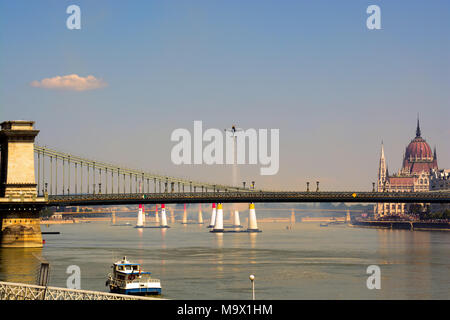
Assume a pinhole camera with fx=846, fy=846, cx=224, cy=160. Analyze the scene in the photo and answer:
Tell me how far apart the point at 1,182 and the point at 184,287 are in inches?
2192

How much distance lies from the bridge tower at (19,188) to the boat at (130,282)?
43513 millimetres

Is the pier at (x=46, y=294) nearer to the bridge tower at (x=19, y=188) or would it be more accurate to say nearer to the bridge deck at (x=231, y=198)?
the bridge tower at (x=19, y=188)

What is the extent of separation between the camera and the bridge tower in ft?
381

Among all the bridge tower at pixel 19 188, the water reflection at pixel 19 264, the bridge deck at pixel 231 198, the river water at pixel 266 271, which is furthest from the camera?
the bridge deck at pixel 231 198

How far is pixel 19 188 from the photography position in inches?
4626

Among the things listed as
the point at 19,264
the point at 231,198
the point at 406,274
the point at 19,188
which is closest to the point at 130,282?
the point at 19,264

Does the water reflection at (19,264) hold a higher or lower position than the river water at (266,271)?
higher

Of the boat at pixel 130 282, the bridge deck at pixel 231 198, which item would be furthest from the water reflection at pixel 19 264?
the bridge deck at pixel 231 198

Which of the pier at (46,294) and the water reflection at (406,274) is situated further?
the water reflection at (406,274)

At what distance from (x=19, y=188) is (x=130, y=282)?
168ft

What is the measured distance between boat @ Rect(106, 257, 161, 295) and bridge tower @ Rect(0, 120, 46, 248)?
43.5m

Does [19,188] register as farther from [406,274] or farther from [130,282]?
[406,274]

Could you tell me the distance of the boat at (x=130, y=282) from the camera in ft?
227
